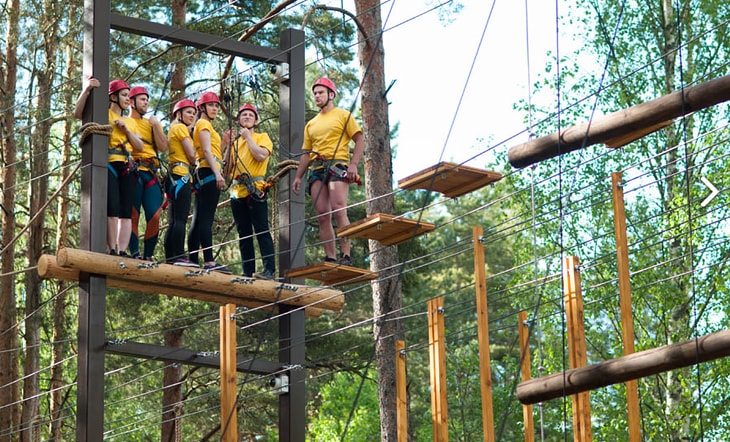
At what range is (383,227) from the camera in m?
8.63

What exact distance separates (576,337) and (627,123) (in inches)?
62.2

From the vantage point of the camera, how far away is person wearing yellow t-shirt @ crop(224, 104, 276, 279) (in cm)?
933

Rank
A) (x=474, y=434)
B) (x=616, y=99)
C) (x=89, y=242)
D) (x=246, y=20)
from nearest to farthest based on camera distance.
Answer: (x=89, y=242)
(x=246, y=20)
(x=616, y=99)
(x=474, y=434)

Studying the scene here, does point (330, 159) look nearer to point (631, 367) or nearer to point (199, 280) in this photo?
point (199, 280)

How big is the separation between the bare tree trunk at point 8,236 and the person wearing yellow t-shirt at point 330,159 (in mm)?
8627

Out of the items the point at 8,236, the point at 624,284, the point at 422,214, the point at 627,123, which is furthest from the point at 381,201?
the point at 8,236

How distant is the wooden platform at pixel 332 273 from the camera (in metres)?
8.73

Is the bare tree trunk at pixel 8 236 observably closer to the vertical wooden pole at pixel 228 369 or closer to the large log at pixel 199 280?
the large log at pixel 199 280

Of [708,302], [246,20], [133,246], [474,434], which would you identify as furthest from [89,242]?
[474,434]

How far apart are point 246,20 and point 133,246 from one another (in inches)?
265

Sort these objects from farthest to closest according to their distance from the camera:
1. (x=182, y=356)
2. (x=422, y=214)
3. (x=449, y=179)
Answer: (x=422, y=214) < (x=182, y=356) < (x=449, y=179)

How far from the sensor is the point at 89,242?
889cm

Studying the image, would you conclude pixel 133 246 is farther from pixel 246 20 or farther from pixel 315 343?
pixel 315 343

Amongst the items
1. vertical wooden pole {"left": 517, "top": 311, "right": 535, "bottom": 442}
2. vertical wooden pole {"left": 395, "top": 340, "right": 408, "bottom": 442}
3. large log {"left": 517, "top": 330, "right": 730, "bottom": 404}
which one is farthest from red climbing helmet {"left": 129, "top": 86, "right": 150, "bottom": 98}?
large log {"left": 517, "top": 330, "right": 730, "bottom": 404}
